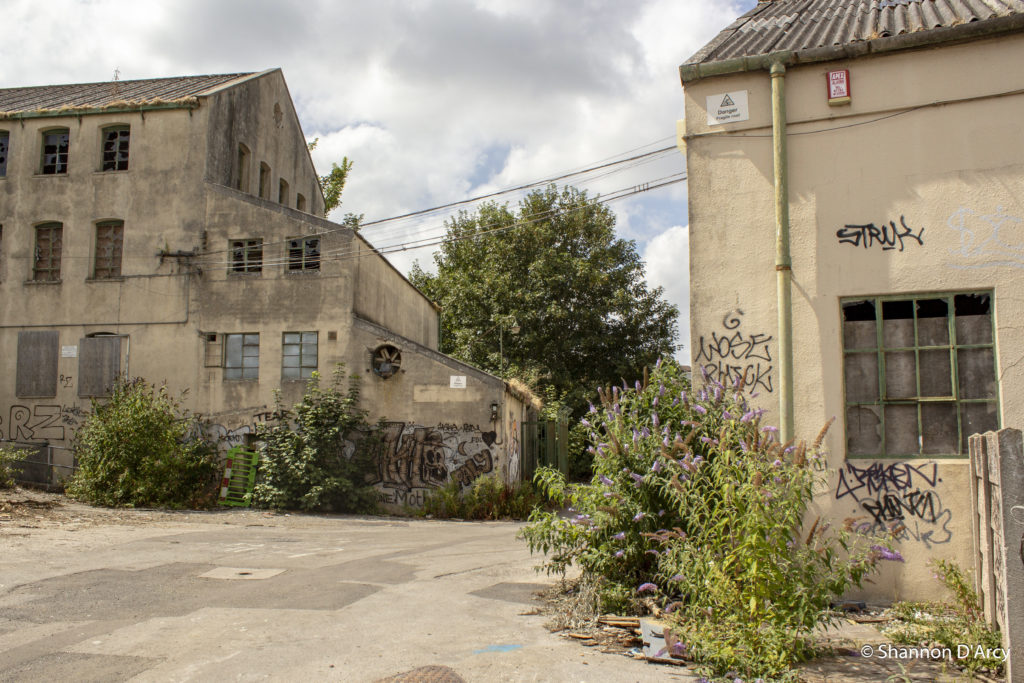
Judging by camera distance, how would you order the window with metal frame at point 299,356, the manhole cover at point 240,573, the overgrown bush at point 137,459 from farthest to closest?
the window with metal frame at point 299,356
the overgrown bush at point 137,459
the manhole cover at point 240,573

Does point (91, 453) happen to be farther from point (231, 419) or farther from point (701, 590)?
point (701, 590)

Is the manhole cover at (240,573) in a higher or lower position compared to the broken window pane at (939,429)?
lower

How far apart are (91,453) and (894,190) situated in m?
16.6

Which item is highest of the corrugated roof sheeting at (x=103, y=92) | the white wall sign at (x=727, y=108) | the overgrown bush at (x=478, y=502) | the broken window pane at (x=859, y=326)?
the corrugated roof sheeting at (x=103, y=92)

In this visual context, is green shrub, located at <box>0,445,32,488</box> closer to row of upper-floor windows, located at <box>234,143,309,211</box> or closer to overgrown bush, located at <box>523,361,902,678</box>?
row of upper-floor windows, located at <box>234,143,309,211</box>

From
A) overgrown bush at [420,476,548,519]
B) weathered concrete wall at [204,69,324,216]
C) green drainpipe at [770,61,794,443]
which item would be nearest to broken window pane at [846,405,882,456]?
green drainpipe at [770,61,794,443]

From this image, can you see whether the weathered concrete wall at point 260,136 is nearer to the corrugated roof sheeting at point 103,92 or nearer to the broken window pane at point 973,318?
the corrugated roof sheeting at point 103,92

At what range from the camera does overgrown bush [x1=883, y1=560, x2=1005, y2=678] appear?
508 cm

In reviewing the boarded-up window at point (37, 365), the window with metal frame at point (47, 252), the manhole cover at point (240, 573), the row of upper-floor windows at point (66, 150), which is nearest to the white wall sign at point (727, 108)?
the manhole cover at point (240, 573)

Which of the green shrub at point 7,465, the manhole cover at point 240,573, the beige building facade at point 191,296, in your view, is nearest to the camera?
the manhole cover at point 240,573

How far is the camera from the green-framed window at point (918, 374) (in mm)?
6625

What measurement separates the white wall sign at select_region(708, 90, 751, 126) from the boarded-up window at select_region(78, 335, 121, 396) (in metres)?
16.9

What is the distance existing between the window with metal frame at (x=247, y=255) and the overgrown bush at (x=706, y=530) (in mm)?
13597

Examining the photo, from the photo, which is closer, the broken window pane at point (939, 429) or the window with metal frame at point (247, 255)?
the broken window pane at point (939, 429)
